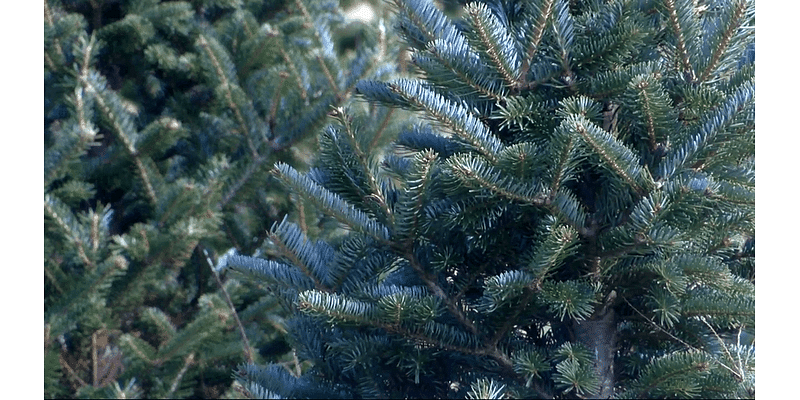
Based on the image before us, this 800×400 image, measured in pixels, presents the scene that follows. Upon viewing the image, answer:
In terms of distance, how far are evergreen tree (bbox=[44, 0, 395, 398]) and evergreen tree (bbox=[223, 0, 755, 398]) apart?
1211 millimetres

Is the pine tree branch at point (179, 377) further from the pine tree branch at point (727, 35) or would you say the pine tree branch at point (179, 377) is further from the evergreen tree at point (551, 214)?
the pine tree branch at point (727, 35)

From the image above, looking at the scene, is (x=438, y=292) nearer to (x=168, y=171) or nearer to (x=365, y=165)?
(x=365, y=165)

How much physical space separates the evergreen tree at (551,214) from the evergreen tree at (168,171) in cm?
121

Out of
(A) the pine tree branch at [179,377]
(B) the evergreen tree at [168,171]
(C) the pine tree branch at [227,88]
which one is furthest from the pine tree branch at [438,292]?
(C) the pine tree branch at [227,88]

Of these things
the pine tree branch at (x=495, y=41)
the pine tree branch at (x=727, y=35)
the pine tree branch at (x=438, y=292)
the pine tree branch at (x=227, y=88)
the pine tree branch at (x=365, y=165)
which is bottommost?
the pine tree branch at (x=438, y=292)

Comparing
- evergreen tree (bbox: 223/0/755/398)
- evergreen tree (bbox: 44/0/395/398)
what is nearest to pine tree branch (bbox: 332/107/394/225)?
evergreen tree (bbox: 223/0/755/398)

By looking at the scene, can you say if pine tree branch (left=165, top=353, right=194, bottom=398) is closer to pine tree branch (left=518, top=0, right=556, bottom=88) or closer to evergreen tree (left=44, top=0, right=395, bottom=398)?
evergreen tree (left=44, top=0, right=395, bottom=398)

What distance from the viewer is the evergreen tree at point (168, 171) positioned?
2.45 meters

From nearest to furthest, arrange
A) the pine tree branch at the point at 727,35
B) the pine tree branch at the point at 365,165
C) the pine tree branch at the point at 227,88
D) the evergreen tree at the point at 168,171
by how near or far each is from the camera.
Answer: the pine tree branch at the point at 727,35
the pine tree branch at the point at 365,165
the evergreen tree at the point at 168,171
the pine tree branch at the point at 227,88

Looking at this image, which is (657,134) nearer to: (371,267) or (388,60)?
(371,267)

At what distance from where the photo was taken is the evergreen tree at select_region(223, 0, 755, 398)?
3.54 ft

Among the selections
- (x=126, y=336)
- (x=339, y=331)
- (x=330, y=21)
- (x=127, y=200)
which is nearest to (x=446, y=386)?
(x=339, y=331)

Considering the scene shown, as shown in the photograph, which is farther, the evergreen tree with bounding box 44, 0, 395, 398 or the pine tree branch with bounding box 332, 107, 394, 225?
the evergreen tree with bounding box 44, 0, 395, 398

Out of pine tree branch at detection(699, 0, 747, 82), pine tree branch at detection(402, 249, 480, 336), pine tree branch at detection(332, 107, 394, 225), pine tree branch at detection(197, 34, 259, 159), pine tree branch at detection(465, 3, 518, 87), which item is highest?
pine tree branch at detection(197, 34, 259, 159)
